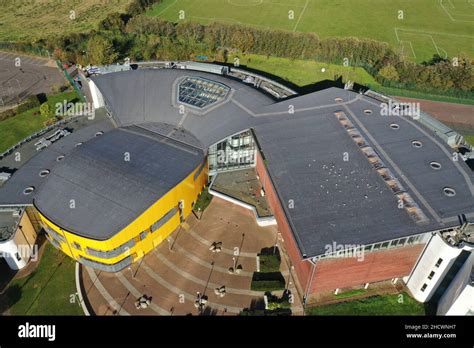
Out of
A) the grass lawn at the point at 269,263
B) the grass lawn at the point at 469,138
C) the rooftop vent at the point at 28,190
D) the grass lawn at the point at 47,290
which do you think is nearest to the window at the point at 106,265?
the grass lawn at the point at 47,290

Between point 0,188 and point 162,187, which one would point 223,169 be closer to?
point 162,187

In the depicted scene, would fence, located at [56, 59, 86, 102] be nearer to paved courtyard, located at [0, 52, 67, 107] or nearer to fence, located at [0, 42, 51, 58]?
paved courtyard, located at [0, 52, 67, 107]

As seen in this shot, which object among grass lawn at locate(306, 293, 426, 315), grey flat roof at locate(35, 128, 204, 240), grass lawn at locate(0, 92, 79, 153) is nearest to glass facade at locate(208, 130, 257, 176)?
grey flat roof at locate(35, 128, 204, 240)

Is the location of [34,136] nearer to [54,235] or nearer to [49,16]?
[54,235]

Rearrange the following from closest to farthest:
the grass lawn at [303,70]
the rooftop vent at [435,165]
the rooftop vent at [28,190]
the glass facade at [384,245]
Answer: the glass facade at [384,245] → the rooftop vent at [435,165] → the rooftop vent at [28,190] → the grass lawn at [303,70]

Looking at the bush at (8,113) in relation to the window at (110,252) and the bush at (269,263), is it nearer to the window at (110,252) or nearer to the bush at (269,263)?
the window at (110,252)

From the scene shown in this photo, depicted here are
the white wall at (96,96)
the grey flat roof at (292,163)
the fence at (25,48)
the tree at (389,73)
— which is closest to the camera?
the grey flat roof at (292,163)

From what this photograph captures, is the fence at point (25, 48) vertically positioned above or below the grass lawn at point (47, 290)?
above
